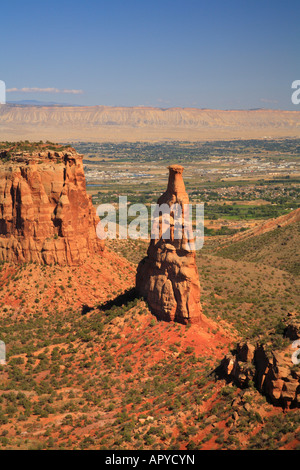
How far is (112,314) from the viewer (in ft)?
134

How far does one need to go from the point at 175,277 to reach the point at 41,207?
1795 centimetres

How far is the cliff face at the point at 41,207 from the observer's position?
158 ft

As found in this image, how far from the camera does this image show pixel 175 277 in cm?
3697

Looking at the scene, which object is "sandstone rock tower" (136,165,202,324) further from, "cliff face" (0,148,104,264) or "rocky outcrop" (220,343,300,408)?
"cliff face" (0,148,104,264)

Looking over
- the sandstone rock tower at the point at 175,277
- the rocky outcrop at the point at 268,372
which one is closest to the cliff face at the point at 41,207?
the sandstone rock tower at the point at 175,277

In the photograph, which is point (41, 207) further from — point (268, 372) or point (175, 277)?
point (268, 372)

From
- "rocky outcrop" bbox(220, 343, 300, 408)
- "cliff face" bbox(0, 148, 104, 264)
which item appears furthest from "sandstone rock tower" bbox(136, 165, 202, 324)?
"cliff face" bbox(0, 148, 104, 264)

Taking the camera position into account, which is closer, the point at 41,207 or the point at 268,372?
the point at 268,372

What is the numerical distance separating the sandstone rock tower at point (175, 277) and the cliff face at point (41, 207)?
46.4 ft

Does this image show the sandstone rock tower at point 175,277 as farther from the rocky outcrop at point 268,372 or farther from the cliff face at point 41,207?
the cliff face at point 41,207

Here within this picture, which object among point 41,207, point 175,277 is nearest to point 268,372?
point 175,277

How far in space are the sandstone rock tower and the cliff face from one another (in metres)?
14.2

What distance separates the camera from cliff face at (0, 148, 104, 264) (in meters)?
48.2

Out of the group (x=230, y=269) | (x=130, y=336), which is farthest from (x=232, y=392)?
(x=230, y=269)
